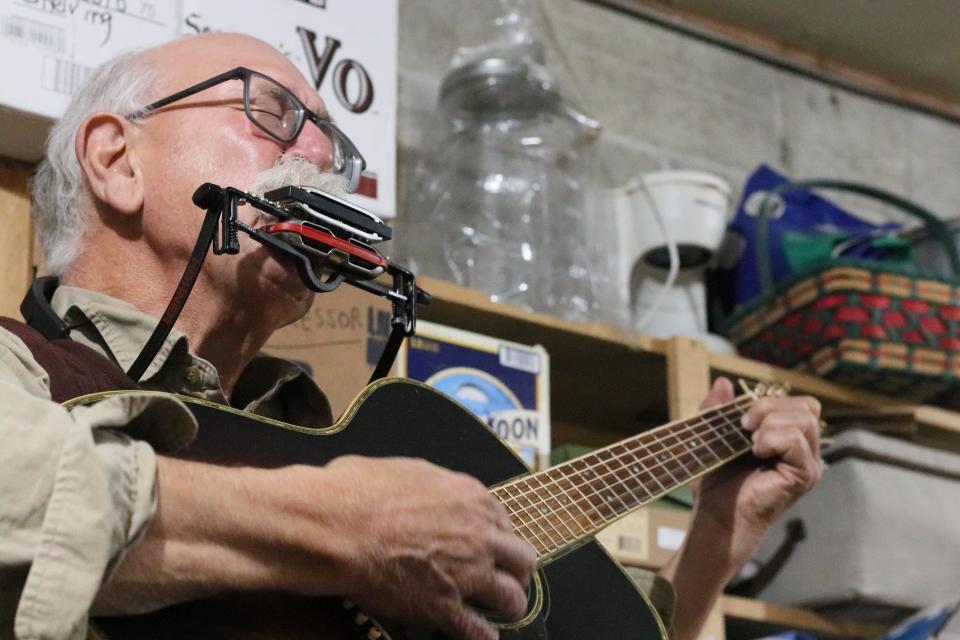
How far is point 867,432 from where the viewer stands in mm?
1975

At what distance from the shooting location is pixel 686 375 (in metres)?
1.87

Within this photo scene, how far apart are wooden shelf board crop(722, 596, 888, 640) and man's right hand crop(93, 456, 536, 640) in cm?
100

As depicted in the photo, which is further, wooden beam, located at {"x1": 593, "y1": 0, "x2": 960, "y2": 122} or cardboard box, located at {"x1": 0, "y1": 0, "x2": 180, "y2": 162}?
wooden beam, located at {"x1": 593, "y1": 0, "x2": 960, "y2": 122}

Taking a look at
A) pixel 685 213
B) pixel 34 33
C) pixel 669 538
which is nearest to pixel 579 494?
pixel 669 538

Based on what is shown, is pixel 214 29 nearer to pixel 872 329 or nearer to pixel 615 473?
pixel 615 473

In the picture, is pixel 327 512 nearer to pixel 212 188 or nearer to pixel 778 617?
pixel 212 188

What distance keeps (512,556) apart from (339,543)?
0.49 feet

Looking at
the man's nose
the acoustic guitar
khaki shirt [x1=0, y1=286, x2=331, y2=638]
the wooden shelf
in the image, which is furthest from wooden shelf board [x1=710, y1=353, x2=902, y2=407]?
khaki shirt [x1=0, y1=286, x2=331, y2=638]

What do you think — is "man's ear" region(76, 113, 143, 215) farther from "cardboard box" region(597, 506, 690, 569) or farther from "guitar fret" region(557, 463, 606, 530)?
"cardboard box" region(597, 506, 690, 569)

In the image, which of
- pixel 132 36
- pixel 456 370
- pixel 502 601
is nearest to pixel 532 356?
pixel 456 370

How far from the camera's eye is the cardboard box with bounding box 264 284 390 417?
4.89ft

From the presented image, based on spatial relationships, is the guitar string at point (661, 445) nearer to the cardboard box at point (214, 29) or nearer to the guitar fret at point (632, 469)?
the guitar fret at point (632, 469)

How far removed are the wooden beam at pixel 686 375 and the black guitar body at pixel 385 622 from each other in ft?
2.32

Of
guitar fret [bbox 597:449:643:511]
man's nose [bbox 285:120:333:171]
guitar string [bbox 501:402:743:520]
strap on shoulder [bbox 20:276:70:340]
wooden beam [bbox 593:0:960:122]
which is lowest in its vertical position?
guitar fret [bbox 597:449:643:511]
